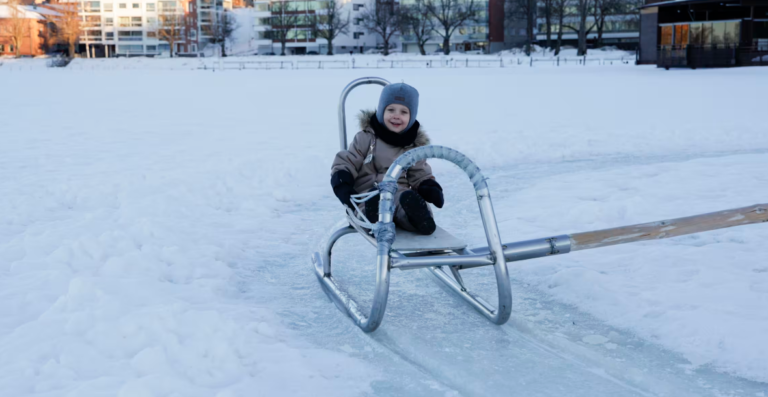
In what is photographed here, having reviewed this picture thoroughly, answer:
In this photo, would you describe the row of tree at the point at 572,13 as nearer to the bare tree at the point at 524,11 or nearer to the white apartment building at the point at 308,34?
the bare tree at the point at 524,11

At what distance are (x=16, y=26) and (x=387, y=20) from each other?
142ft

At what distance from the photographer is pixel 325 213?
6.71 metres

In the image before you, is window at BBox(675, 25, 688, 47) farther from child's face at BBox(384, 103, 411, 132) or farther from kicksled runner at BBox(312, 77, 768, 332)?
kicksled runner at BBox(312, 77, 768, 332)

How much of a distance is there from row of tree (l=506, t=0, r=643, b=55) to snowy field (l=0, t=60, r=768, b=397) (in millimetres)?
52573

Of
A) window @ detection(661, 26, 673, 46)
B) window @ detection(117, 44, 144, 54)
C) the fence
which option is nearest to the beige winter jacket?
window @ detection(661, 26, 673, 46)

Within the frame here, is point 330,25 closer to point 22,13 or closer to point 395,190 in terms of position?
point 22,13

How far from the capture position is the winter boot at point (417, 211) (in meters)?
3.73

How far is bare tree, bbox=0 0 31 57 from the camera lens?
283 ft

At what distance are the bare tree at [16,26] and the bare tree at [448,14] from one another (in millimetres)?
47084

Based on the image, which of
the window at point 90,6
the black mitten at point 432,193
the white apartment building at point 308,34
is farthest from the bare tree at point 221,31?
the black mitten at point 432,193

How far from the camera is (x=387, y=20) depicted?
81375 millimetres

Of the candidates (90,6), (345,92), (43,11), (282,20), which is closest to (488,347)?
(345,92)

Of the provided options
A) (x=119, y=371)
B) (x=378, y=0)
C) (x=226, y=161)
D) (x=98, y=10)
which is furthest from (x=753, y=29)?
(x=98, y=10)

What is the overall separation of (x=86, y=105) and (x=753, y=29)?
31.4m
